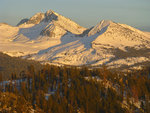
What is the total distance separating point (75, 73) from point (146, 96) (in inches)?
1710

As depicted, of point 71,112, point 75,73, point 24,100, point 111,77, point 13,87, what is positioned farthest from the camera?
point 75,73

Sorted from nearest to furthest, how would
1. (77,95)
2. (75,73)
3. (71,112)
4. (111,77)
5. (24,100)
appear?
(71,112)
(24,100)
(77,95)
(111,77)
(75,73)

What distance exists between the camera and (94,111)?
95.8 metres

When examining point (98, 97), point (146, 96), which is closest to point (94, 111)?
point (98, 97)

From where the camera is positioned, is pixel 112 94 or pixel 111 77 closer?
pixel 112 94

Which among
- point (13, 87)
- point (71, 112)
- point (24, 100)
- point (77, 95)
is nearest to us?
point (71, 112)

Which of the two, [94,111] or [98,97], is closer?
[94,111]

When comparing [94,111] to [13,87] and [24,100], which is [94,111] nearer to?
[24,100]

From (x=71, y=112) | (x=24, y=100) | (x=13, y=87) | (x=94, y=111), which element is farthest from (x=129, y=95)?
(x=13, y=87)

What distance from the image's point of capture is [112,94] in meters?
104

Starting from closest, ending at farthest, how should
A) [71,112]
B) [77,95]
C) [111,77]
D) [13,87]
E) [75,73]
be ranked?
[71,112] → [77,95] → [13,87] → [111,77] → [75,73]

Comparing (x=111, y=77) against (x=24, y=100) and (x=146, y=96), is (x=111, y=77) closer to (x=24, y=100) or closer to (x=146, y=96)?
(x=146, y=96)

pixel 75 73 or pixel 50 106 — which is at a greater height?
pixel 75 73

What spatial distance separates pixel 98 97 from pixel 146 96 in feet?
60.7
